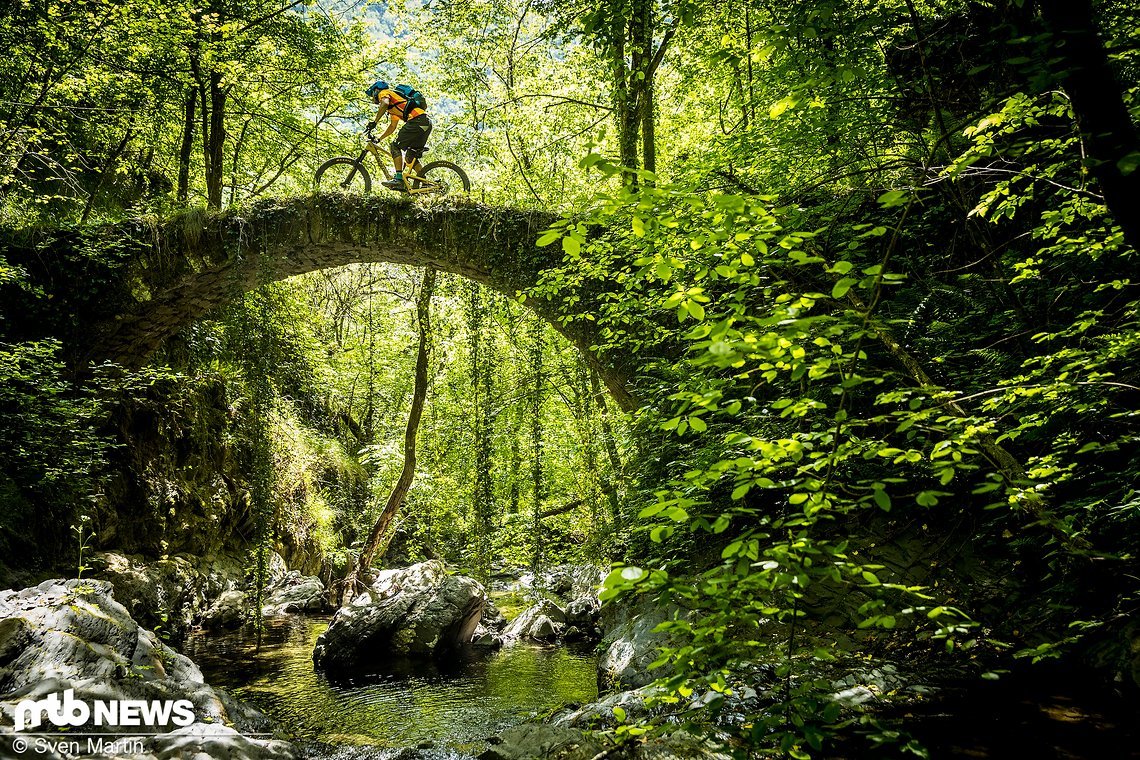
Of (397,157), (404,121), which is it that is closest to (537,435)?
(397,157)

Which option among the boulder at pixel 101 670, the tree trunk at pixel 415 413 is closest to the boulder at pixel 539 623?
the tree trunk at pixel 415 413

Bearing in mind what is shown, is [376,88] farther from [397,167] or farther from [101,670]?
[101,670]

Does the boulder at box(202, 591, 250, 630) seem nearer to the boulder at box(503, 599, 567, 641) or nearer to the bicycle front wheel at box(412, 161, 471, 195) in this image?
the boulder at box(503, 599, 567, 641)

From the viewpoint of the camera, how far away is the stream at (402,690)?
5.24 metres

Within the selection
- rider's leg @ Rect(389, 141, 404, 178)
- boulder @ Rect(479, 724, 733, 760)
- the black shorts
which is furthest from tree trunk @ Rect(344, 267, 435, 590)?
boulder @ Rect(479, 724, 733, 760)

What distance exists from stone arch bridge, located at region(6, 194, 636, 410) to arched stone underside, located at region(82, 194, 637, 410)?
0.05 feet

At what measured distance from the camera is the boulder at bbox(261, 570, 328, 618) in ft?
35.3

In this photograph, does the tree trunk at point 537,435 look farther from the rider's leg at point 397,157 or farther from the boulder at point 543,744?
the boulder at point 543,744

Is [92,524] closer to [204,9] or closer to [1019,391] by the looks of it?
[204,9]

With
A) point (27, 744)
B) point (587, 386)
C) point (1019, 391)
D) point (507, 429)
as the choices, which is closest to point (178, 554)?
point (507, 429)

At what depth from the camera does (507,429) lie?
8695 millimetres

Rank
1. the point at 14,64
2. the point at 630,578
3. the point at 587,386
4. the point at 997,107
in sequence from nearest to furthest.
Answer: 1. the point at 630,578
2. the point at 997,107
3. the point at 14,64
4. the point at 587,386

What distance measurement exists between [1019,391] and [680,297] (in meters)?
1.80

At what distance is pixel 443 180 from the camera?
9430mm
